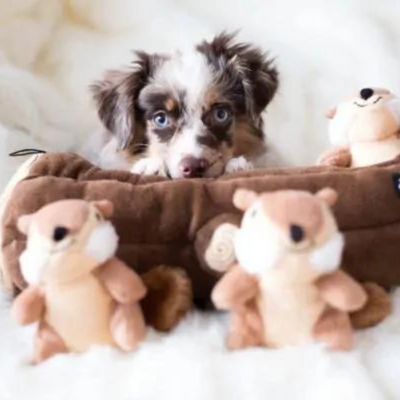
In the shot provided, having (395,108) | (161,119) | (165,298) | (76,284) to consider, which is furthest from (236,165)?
(76,284)

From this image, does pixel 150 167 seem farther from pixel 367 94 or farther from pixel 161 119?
pixel 367 94

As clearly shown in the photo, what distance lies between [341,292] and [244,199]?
17 centimetres

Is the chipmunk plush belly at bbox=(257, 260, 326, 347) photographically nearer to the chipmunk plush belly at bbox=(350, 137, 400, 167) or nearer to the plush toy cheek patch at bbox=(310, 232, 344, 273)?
the plush toy cheek patch at bbox=(310, 232, 344, 273)

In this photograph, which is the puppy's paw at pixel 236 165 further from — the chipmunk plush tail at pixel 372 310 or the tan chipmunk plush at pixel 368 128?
the chipmunk plush tail at pixel 372 310

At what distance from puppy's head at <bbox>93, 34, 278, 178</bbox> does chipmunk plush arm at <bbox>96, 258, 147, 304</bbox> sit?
54 cm

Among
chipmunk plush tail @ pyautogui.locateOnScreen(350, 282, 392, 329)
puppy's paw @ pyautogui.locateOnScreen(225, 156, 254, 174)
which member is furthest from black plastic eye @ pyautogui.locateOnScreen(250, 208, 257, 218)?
puppy's paw @ pyautogui.locateOnScreen(225, 156, 254, 174)

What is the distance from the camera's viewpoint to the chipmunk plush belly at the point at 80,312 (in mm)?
992

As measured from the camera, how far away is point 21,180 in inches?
46.1

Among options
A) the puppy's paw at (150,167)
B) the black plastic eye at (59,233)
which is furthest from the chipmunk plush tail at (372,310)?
the puppy's paw at (150,167)

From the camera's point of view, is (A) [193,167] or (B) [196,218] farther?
(A) [193,167]

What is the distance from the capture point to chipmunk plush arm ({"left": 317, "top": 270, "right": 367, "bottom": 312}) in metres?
0.96

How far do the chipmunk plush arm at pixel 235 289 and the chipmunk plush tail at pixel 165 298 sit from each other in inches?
3.6

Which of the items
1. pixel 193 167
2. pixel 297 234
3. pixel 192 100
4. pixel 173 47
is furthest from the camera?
pixel 173 47

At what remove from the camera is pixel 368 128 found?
4.13 ft
